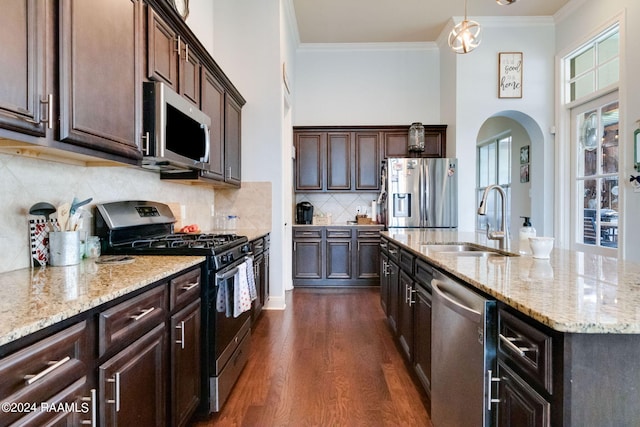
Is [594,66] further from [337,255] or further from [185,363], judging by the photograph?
[185,363]

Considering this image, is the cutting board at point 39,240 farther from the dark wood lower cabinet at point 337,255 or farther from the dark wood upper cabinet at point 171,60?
the dark wood lower cabinet at point 337,255

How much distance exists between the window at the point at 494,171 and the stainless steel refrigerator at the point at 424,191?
4.25 feet

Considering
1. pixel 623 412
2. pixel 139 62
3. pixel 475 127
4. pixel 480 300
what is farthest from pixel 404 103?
pixel 623 412

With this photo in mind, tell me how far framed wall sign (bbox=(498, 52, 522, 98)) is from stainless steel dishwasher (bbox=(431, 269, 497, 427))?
13.0ft

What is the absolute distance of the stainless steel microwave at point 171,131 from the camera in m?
1.84

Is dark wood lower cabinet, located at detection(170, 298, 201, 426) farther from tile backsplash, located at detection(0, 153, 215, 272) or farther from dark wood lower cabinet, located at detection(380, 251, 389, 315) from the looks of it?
dark wood lower cabinet, located at detection(380, 251, 389, 315)

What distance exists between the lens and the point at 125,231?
6.57 feet

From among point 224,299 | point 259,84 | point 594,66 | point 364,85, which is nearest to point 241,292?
point 224,299

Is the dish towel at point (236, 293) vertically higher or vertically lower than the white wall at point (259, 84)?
lower

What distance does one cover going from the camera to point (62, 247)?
1487 mm

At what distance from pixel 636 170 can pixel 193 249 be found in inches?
156

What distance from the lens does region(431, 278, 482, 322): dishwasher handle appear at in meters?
1.21

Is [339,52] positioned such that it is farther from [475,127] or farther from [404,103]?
[475,127]

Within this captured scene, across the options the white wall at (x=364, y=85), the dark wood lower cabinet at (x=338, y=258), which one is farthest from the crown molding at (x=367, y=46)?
the dark wood lower cabinet at (x=338, y=258)
